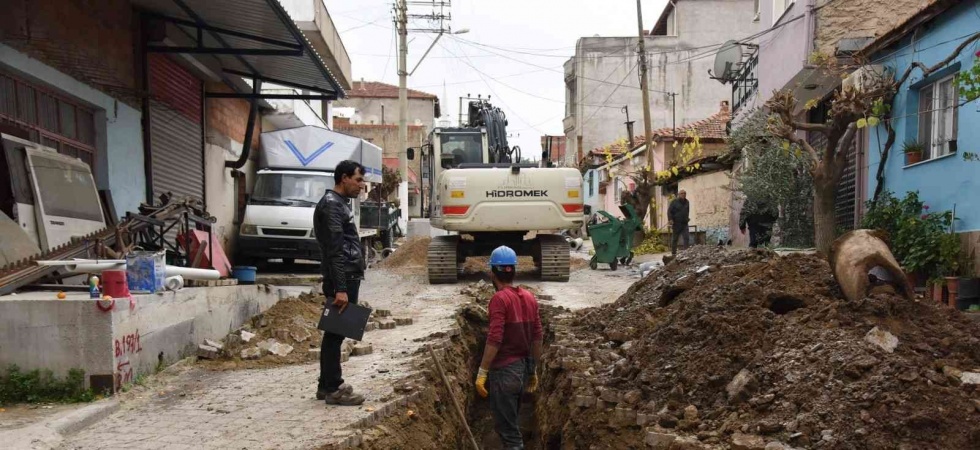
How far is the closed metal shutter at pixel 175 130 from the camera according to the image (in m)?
10.4

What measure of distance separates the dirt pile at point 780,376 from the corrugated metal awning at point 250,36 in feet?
18.0

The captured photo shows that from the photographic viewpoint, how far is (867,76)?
10656 mm

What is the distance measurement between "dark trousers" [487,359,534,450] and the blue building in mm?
6223

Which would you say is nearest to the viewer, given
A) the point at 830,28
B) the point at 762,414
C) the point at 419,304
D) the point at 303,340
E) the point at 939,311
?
the point at 762,414

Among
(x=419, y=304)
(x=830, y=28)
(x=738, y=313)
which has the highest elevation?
(x=830, y=28)

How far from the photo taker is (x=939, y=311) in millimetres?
4828

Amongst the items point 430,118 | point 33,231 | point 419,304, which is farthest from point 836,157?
point 430,118

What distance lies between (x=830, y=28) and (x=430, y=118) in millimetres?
42830

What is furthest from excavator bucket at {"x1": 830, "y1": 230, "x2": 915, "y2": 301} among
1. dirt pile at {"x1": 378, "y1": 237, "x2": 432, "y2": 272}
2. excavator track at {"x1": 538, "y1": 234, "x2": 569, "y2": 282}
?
dirt pile at {"x1": 378, "y1": 237, "x2": 432, "y2": 272}

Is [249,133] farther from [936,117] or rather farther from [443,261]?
[936,117]

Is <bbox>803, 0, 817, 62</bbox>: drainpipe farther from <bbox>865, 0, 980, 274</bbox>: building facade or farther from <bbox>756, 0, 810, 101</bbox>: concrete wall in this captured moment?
<bbox>865, 0, 980, 274</bbox>: building facade

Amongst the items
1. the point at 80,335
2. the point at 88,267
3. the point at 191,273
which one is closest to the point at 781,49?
the point at 191,273

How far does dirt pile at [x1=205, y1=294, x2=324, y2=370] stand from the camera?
251 inches

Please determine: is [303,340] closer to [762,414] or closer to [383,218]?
[762,414]
